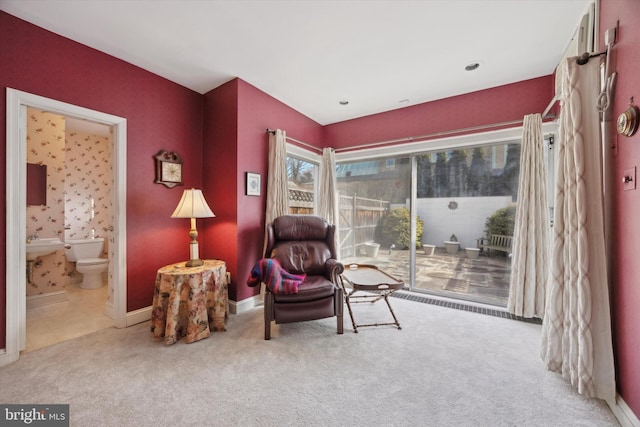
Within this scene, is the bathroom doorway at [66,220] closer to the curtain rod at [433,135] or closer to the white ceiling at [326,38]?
the white ceiling at [326,38]

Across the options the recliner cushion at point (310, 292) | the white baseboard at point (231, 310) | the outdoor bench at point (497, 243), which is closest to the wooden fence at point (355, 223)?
the outdoor bench at point (497, 243)

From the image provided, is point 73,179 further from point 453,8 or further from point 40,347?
point 453,8

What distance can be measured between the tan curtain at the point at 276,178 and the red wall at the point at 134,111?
2.92 feet

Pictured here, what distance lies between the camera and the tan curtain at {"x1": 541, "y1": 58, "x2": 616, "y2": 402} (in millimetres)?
1463

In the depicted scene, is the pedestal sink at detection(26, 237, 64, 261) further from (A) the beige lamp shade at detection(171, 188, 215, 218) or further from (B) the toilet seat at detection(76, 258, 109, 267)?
(A) the beige lamp shade at detection(171, 188, 215, 218)

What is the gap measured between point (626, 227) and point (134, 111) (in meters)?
3.92

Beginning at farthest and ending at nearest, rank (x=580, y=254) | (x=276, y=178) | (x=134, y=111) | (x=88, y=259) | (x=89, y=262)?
(x=88, y=259), (x=89, y=262), (x=276, y=178), (x=134, y=111), (x=580, y=254)

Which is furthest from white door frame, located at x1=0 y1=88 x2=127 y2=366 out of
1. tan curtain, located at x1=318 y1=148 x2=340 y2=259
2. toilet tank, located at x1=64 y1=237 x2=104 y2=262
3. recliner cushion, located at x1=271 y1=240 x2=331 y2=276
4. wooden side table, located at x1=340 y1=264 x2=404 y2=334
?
tan curtain, located at x1=318 y1=148 x2=340 y2=259

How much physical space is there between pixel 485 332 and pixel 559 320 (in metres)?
0.82

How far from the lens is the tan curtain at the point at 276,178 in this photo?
122 inches

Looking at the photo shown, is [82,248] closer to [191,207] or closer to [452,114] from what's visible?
[191,207]

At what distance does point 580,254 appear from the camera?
4.90 feet

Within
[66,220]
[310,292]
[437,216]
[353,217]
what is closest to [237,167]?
[310,292]

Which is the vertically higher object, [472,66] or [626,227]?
[472,66]
